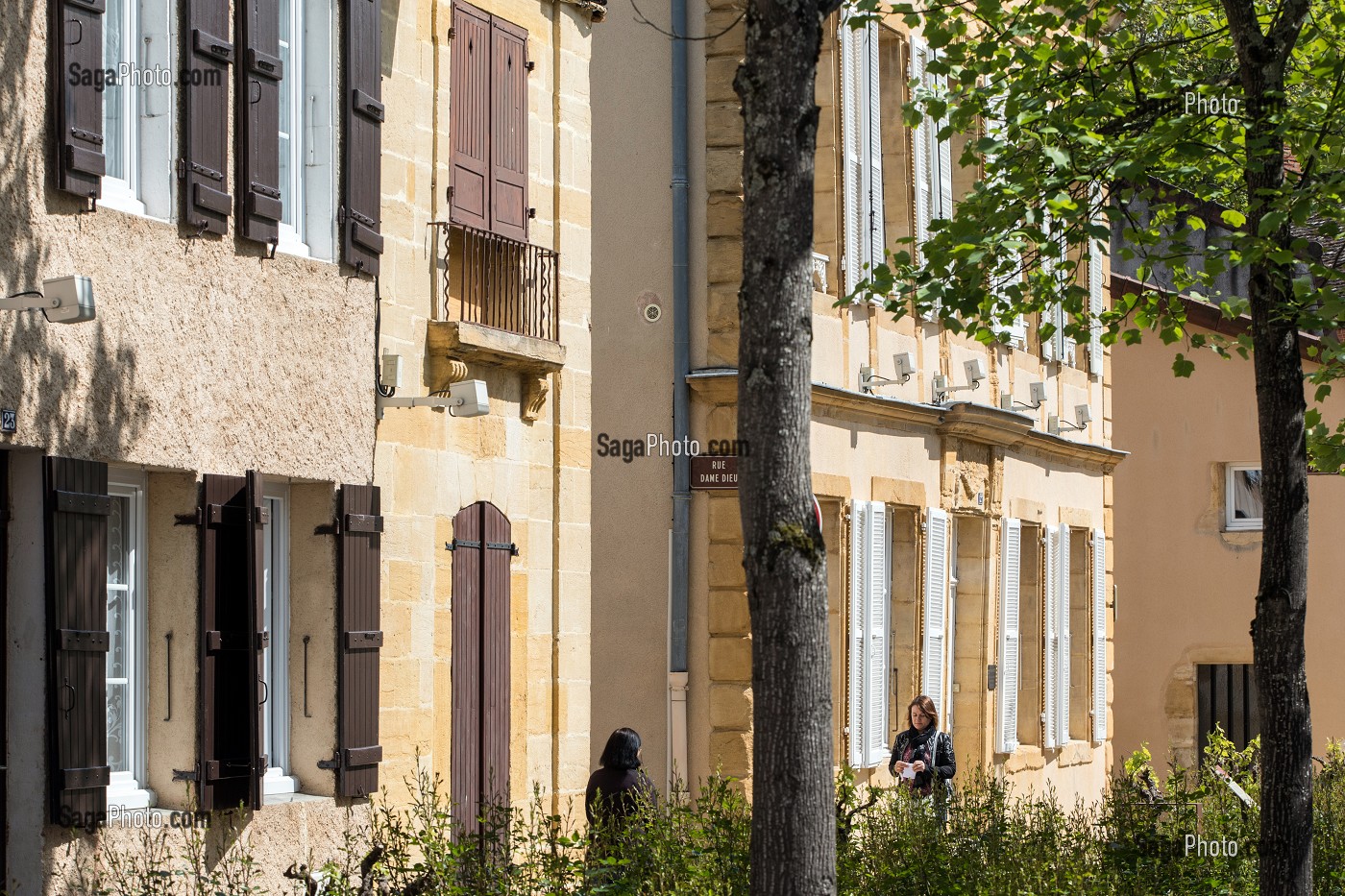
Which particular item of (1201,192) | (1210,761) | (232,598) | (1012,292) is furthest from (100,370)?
(1210,761)

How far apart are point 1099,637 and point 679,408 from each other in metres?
9.32

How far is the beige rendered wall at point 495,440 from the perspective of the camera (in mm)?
12039

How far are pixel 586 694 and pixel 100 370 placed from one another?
5.15 meters

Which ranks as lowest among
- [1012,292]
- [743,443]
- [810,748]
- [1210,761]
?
[1210,761]

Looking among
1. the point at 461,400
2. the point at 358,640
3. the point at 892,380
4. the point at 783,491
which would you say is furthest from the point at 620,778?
the point at 892,380

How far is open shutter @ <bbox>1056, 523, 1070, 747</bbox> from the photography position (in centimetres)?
2261

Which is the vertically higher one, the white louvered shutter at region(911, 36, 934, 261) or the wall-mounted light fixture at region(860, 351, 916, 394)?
the white louvered shutter at region(911, 36, 934, 261)

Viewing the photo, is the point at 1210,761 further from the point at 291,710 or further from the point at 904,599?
the point at 291,710

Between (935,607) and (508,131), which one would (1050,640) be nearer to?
(935,607)

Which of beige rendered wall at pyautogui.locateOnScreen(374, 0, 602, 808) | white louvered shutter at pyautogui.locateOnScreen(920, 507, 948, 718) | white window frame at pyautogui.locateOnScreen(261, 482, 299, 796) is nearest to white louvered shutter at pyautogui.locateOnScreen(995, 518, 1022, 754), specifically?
white louvered shutter at pyautogui.locateOnScreen(920, 507, 948, 718)

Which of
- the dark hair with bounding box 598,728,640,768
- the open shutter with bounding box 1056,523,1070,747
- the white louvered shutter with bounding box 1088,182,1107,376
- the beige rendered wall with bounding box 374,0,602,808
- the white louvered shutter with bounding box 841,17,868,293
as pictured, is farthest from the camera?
the white louvered shutter with bounding box 1088,182,1107,376

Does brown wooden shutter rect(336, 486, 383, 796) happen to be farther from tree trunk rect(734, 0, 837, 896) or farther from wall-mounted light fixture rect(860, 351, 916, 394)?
wall-mounted light fixture rect(860, 351, 916, 394)

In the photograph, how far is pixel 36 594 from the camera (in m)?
9.14

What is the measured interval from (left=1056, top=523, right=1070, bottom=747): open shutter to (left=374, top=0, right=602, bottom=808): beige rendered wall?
9.94 metres
